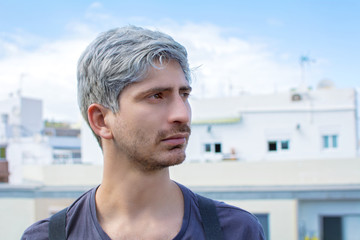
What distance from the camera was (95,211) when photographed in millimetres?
1472

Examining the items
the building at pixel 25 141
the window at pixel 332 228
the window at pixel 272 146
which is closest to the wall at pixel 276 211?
the window at pixel 332 228

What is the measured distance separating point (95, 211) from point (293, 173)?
11.3m

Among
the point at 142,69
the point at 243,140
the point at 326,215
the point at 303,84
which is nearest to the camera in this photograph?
the point at 142,69

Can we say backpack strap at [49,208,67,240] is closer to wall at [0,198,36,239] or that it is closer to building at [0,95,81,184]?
wall at [0,198,36,239]

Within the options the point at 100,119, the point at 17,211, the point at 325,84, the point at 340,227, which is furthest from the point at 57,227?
the point at 325,84

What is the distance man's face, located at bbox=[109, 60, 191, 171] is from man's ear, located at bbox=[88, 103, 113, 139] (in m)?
0.05

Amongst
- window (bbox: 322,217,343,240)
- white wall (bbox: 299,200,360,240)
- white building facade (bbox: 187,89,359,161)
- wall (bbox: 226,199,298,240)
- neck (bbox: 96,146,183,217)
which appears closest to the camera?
neck (bbox: 96,146,183,217)

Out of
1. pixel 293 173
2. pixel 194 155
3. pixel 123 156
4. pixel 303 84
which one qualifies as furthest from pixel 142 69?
pixel 303 84

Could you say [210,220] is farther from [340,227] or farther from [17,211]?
[340,227]

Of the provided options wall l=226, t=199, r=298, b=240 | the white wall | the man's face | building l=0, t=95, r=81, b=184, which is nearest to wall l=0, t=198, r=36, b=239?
wall l=226, t=199, r=298, b=240

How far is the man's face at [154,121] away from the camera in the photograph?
4.36 feet

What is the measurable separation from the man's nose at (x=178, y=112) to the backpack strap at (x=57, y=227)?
0.53 metres

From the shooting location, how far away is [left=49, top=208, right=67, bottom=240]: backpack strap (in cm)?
141

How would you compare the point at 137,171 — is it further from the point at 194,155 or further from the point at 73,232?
the point at 194,155
